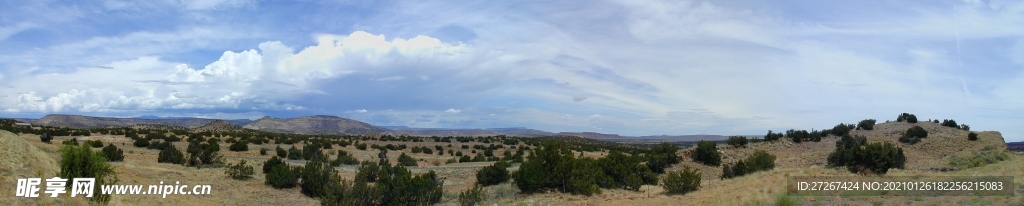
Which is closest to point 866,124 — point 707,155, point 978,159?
point 978,159

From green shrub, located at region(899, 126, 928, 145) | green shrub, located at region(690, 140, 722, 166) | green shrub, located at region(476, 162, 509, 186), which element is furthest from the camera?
green shrub, located at region(899, 126, 928, 145)

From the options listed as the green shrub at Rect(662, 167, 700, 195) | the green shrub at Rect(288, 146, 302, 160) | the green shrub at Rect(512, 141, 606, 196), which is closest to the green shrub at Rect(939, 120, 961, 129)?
the green shrub at Rect(662, 167, 700, 195)

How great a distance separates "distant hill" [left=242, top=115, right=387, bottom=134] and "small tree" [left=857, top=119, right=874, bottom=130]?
112612 mm

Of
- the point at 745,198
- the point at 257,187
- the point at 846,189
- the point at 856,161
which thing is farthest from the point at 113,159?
the point at 856,161

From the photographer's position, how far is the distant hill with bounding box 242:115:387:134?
435ft

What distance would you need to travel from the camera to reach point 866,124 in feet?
140

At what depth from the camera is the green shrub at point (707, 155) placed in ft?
100

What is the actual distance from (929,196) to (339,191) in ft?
50.4

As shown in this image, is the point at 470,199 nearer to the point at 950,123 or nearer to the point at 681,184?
the point at 681,184

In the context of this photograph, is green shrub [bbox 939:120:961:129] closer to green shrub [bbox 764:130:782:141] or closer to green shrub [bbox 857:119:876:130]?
green shrub [bbox 857:119:876:130]

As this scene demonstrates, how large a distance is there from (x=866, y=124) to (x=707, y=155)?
68.1ft

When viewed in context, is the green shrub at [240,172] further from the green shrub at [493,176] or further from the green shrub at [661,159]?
the green shrub at [661,159]

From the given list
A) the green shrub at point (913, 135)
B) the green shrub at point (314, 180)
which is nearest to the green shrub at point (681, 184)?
the green shrub at point (314, 180)

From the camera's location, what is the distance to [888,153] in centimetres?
2331
